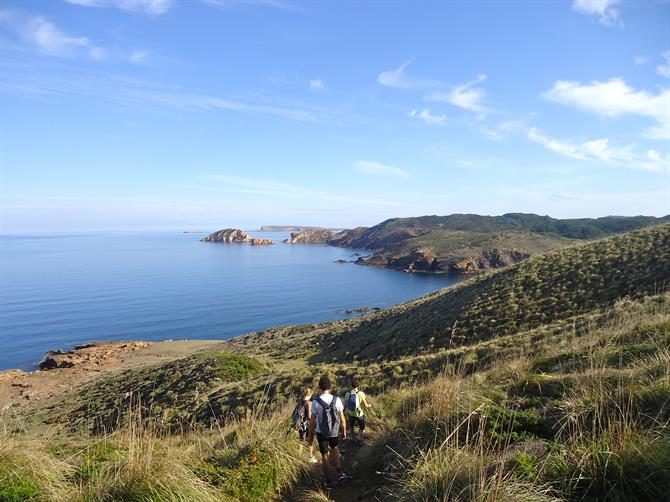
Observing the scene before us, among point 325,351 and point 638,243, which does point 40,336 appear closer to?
point 325,351

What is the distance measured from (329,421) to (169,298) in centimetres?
8956

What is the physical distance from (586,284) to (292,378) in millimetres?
18740

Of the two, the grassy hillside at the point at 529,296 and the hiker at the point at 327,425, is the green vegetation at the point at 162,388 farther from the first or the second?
the hiker at the point at 327,425

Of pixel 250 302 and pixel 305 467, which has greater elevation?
pixel 305 467

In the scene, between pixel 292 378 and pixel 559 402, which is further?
pixel 292 378

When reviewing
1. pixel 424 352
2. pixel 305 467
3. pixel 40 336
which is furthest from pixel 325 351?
pixel 40 336

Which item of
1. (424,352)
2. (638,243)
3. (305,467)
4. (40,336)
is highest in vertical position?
(638,243)

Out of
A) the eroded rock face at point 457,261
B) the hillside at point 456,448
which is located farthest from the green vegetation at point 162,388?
the eroded rock face at point 457,261

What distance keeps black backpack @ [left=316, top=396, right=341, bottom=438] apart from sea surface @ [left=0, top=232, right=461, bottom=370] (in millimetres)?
55800

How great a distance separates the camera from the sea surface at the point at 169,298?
62.8 meters

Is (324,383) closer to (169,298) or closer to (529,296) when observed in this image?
(529,296)

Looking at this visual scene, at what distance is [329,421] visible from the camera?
649 centimetres

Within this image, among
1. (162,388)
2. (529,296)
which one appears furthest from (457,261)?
(162,388)

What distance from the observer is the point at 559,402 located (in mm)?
5621
